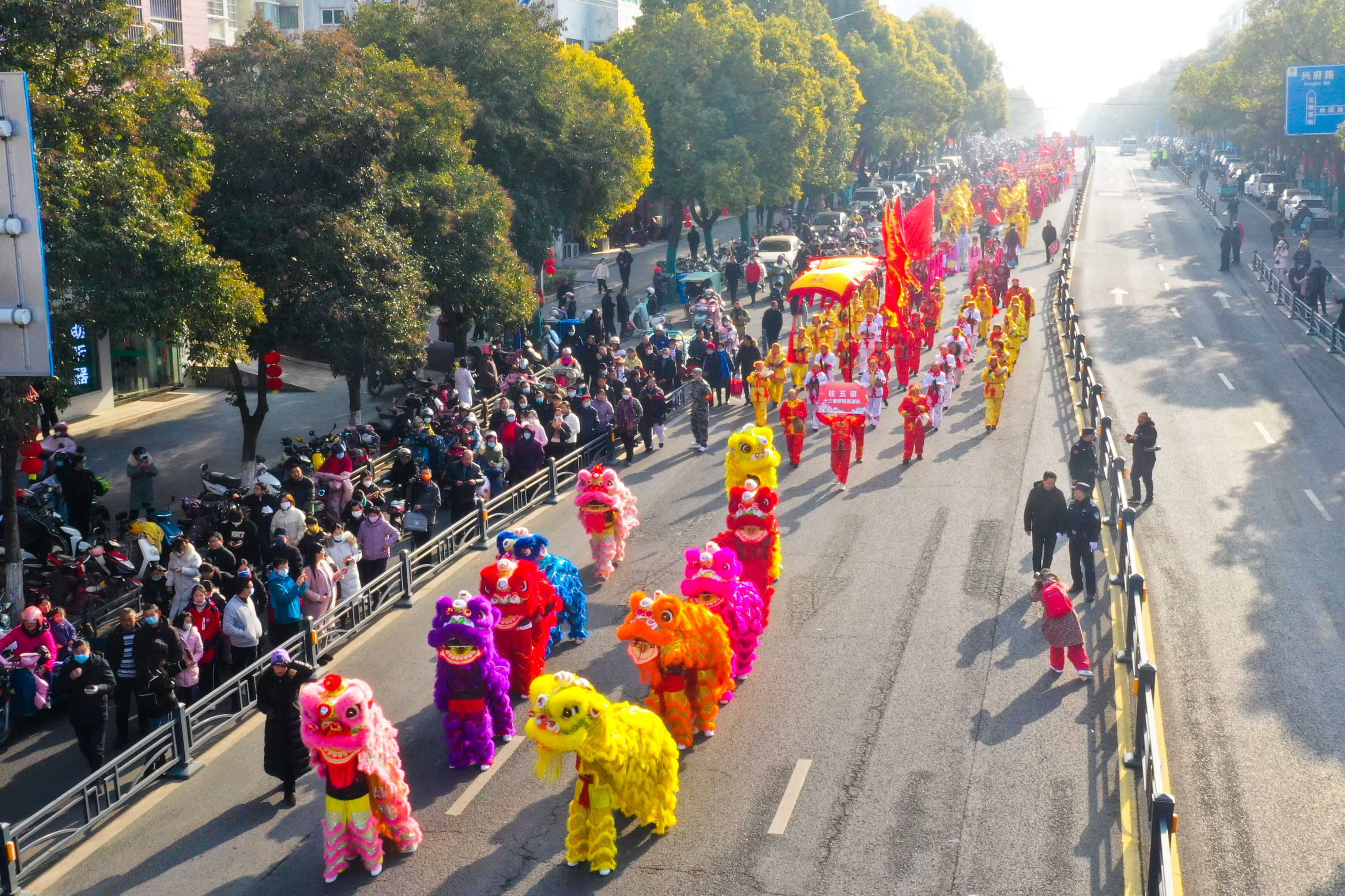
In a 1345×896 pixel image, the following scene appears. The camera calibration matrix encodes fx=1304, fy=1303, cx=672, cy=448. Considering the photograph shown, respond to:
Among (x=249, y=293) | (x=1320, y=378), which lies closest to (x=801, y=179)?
(x=1320, y=378)

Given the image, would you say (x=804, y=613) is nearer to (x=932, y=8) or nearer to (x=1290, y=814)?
(x=1290, y=814)

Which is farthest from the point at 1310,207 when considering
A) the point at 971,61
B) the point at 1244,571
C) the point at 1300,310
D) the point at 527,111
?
the point at 971,61

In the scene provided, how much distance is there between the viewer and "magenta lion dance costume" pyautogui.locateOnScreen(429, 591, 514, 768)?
1187 centimetres

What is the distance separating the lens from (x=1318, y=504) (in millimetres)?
19656

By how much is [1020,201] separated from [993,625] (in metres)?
39.6

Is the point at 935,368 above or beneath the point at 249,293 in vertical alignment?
beneath

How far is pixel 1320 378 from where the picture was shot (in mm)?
28391

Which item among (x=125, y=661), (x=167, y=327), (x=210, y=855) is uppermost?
(x=167, y=327)

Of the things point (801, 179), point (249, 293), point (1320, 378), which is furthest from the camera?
point (801, 179)

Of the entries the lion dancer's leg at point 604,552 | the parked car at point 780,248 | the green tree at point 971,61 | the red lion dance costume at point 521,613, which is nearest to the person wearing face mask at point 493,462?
the lion dancer's leg at point 604,552

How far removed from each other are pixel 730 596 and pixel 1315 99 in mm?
27581

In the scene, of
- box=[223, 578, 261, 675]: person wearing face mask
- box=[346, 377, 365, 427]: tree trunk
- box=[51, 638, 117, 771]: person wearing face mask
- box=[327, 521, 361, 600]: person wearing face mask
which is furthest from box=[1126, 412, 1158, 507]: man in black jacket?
box=[51, 638, 117, 771]: person wearing face mask

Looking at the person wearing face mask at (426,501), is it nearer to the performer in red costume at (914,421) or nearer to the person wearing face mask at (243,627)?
the person wearing face mask at (243,627)

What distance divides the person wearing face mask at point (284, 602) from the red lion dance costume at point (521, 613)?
270cm
